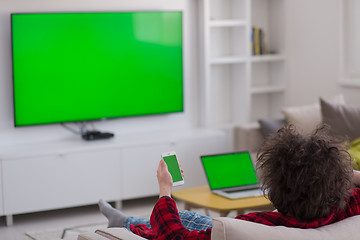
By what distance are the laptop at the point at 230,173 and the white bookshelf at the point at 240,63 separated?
1623 millimetres

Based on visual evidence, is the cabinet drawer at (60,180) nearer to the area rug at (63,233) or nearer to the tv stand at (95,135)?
the tv stand at (95,135)

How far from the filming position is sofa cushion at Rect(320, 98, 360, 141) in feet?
14.3

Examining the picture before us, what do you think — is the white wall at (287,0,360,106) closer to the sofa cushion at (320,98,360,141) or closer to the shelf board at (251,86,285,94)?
the shelf board at (251,86,285,94)

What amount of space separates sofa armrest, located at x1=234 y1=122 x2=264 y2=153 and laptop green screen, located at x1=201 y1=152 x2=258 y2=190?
41.7 inches

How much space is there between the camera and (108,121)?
201 inches

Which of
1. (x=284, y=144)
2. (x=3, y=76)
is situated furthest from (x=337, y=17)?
(x=284, y=144)

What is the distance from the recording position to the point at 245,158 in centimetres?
379

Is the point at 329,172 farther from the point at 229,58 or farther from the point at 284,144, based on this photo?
the point at 229,58

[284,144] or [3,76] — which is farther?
[3,76]

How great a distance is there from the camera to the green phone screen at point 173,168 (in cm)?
232

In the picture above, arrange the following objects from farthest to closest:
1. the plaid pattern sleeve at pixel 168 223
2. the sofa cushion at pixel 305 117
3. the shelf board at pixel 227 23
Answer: the shelf board at pixel 227 23
the sofa cushion at pixel 305 117
the plaid pattern sleeve at pixel 168 223

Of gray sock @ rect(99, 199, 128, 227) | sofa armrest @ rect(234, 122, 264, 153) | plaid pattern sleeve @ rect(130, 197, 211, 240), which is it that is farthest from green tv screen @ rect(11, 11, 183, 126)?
plaid pattern sleeve @ rect(130, 197, 211, 240)

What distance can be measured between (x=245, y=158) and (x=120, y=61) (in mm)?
1615

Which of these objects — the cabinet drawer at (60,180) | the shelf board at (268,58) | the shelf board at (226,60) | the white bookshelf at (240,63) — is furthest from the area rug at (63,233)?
the shelf board at (268,58)
